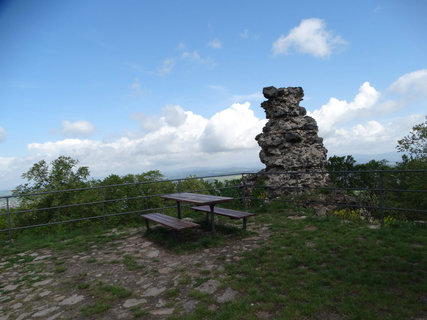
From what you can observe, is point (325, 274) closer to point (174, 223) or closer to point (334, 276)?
point (334, 276)

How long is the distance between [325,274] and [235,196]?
641 centimetres

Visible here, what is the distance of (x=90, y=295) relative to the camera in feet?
11.6

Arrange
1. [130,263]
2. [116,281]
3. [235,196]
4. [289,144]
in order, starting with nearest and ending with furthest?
1. [116,281]
2. [130,263]
3. [289,144]
4. [235,196]

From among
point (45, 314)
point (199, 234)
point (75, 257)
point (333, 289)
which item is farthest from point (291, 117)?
point (45, 314)

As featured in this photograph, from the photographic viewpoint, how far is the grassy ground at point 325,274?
2.71 m

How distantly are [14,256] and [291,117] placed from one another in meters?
8.97

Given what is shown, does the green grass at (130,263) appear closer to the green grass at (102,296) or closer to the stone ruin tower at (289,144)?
the green grass at (102,296)

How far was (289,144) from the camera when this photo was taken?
9.26 meters

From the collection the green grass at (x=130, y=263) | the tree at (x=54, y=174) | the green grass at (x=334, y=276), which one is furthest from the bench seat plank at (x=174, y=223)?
the tree at (x=54, y=174)

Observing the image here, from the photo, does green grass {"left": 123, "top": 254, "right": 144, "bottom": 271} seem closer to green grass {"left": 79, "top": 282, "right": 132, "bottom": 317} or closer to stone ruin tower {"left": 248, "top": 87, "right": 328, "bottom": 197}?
green grass {"left": 79, "top": 282, "right": 132, "bottom": 317}

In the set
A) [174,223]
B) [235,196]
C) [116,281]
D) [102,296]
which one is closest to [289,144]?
[235,196]

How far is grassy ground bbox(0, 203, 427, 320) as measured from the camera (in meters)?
2.71

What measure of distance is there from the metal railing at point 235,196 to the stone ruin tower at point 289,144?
0.10m

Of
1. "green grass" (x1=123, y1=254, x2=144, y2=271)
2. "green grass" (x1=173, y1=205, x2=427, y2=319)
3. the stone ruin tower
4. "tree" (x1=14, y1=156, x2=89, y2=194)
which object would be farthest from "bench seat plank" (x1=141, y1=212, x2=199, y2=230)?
"tree" (x1=14, y1=156, x2=89, y2=194)
